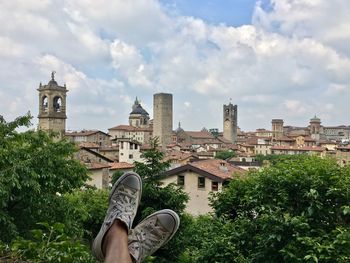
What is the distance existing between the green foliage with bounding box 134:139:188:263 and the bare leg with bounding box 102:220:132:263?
911 centimetres

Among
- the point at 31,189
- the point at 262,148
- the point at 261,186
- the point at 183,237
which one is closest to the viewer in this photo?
the point at 31,189

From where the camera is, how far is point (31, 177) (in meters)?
7.63

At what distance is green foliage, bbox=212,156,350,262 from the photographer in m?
6.15

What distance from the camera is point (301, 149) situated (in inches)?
3529

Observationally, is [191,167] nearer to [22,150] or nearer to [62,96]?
[22,150]

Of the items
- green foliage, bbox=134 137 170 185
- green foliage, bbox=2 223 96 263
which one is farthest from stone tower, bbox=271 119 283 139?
green foliage, bbox=2 223 96 263

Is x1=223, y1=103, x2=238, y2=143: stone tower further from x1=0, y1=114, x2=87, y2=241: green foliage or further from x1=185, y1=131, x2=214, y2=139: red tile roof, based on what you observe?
x1=0, y1=114, x2=87, y2=241: green foliage

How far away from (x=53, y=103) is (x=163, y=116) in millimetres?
39270

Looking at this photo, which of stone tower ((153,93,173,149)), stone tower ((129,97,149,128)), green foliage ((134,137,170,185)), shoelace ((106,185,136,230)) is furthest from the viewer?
stone tower ((129,97,149,128))

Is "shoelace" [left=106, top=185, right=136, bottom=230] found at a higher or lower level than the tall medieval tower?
lower

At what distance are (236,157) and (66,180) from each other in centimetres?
7839

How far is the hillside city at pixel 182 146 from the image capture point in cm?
2588

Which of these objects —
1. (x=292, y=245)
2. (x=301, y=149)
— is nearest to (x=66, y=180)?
(x=292, y=245)

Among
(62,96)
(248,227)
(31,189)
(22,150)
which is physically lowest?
(248,227)
